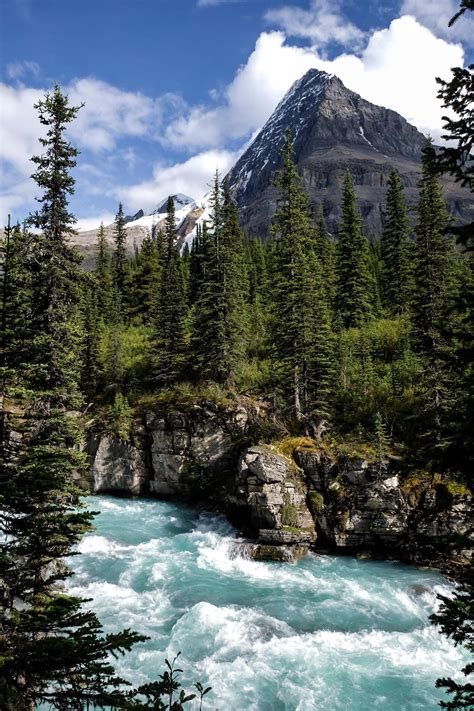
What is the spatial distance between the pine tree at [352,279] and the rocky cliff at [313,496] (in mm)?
16411

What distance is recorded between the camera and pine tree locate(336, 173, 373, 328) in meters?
40.8

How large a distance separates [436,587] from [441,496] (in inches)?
162

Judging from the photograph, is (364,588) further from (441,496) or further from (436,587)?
(441,496)

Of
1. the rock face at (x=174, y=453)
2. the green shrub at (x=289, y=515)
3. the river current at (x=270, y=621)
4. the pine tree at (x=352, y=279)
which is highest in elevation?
the pine tree at (x=352, y=279)

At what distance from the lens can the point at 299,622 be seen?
15.9 m

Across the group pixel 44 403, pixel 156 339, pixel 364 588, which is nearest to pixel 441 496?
pixel 364 588

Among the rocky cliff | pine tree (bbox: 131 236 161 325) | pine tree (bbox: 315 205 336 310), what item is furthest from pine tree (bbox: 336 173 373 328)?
pine tree (bbox: 131 236 161 325)

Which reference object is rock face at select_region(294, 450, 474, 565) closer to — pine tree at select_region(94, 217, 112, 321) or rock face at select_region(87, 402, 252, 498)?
rock face at select_region(87, 402, 252, 498)

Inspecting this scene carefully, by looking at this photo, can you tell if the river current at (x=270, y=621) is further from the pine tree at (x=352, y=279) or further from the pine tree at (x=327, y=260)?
the pine tree at (x=327, y=260)

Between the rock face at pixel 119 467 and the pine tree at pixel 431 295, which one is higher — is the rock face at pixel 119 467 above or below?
below

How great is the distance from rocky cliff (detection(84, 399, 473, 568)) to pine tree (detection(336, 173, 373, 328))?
1641cm

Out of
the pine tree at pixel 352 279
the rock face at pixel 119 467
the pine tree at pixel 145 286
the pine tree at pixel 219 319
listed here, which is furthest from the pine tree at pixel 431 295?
the pine tree at pixel 145 286

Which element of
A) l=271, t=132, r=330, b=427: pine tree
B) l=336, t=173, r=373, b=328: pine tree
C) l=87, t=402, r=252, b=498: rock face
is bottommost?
l=87, t=402, r=252, b=498: rock face

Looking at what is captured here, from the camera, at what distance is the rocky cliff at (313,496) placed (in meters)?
20.7
